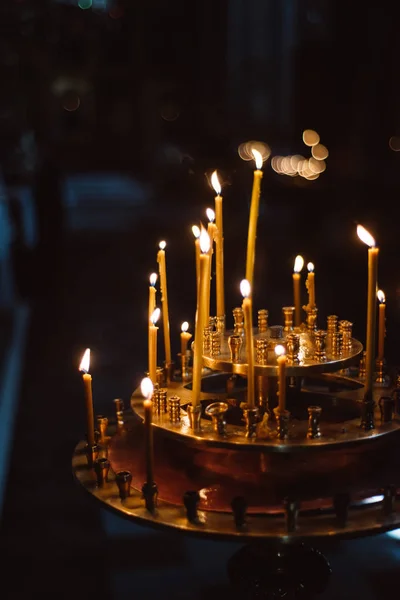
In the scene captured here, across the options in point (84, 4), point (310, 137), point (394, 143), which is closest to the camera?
point (84, 4)

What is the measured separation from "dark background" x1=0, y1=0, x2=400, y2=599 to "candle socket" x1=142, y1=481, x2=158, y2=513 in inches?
22.4

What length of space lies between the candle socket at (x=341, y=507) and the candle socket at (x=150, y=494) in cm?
21

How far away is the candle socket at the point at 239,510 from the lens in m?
0.86

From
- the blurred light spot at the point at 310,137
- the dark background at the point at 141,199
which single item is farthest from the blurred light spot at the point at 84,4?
the blurred light spot at the point at 310,137

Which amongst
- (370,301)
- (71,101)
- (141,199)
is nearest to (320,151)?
(141,199)

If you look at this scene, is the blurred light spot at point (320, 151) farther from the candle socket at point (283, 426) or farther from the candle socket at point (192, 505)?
the candle socket at point (192, 505)

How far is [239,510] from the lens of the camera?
2.81 feet

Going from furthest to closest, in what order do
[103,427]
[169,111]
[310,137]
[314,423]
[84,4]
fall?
[310,137] → [169,111] → [84,4] → [103,427] → [314,423]

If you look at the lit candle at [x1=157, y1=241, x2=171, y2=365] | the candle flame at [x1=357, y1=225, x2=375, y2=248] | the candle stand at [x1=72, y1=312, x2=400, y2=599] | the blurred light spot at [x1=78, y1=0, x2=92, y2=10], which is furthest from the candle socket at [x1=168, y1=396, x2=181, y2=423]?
the blurred light spot at [x1=78, y1=0, x2=92, y2=10]

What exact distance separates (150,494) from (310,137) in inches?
305

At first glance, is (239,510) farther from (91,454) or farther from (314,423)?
(91,454)

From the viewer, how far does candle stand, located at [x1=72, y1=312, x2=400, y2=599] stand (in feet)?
2.88

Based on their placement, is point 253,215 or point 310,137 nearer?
point 253,215

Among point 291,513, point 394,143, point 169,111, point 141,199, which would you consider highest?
point 169,111
